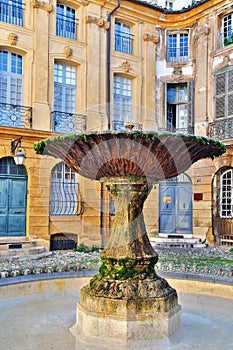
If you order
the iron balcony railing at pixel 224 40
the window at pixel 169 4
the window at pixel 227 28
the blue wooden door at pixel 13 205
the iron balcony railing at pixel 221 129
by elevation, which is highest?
the window at pixel 169 4

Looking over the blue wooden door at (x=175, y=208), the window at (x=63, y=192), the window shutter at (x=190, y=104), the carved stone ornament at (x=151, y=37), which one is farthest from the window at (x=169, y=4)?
the window at (x=63, y=192)

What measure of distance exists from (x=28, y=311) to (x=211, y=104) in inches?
509

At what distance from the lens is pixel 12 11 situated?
14.2 meters

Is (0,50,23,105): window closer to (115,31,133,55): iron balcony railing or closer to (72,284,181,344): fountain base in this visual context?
(115,31,133,55): iron balcony railing

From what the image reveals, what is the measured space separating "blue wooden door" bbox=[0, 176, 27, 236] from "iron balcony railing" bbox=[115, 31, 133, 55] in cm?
702

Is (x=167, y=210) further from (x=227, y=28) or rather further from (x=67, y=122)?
(x=227, y=28)

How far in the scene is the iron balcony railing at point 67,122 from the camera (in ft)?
48.2

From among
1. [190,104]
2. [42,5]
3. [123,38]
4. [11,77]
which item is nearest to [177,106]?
[190,104]

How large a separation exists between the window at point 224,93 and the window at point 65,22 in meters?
5.91

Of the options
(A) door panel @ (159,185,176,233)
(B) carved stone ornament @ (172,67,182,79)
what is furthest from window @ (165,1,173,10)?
(A) door panel @ (159,185,176,233)

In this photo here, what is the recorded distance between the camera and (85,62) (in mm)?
15570

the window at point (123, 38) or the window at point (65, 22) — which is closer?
the window at point (65, 22)

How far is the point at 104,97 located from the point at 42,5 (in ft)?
13.0

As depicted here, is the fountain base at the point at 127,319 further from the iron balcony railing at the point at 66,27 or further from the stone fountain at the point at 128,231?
the iron balcony railing at the point at 66,27
